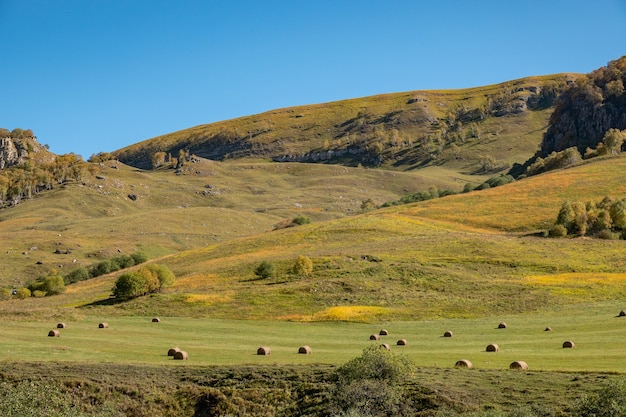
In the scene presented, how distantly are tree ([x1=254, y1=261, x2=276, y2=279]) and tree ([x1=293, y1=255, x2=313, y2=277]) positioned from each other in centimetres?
284

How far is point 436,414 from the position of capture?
1182 inches

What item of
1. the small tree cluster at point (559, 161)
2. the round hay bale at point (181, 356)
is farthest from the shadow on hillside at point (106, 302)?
the small tree cluster at point (559, 161)

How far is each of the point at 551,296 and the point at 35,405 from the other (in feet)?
167

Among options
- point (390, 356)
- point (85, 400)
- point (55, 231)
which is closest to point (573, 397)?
point (390, 356)

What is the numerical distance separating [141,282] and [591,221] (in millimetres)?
69617

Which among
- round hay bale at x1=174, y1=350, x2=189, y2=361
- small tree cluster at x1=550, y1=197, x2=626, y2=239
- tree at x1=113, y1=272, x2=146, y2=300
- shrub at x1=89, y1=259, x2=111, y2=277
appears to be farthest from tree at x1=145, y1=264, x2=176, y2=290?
small tree cluster at x1=550, y1=197, x2=626, y2=239

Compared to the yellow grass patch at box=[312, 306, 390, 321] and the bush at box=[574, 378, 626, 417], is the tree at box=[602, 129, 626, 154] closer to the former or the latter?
the yellow grass patch at box=[312, 306, 390, 321]

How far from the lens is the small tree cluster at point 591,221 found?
105500 mm

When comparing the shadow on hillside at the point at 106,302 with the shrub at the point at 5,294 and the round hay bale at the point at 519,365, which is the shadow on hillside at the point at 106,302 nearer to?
the shrub at the point at 5,294

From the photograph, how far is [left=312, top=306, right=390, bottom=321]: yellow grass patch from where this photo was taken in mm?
60906

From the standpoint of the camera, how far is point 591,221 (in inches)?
4215

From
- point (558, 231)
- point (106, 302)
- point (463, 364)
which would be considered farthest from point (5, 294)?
point (463, 364)

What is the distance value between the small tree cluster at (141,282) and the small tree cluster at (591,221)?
200 ft

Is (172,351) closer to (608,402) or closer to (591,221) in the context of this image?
(608,402)
